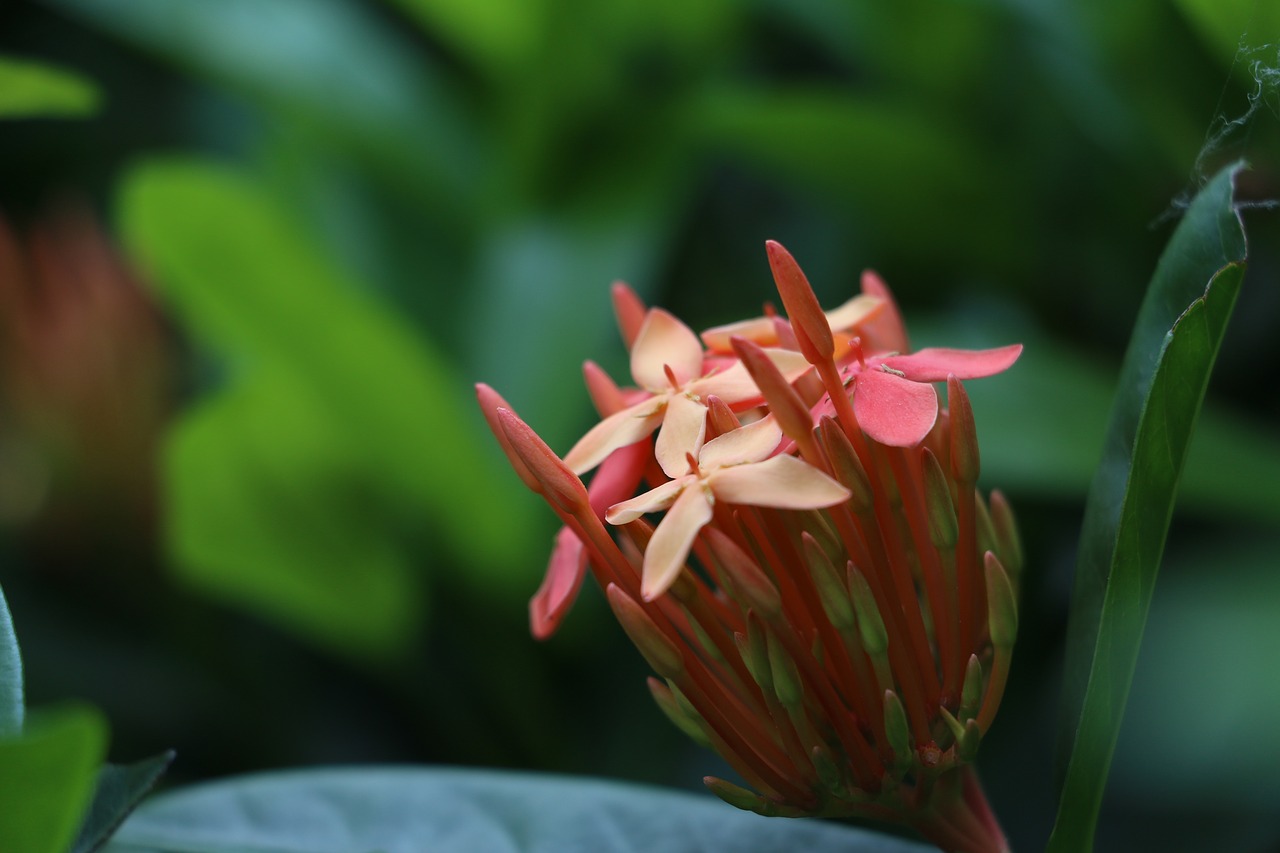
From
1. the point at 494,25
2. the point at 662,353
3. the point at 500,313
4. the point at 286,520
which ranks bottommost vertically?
the point at 286,520

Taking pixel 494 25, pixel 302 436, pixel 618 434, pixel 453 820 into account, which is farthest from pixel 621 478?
pixel 494 25

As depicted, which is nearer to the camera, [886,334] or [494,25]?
[886,334]

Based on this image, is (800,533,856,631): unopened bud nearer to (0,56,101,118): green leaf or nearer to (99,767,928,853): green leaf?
(99,767,928,853): green leaf

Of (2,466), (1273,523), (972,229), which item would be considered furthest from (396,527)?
(1273,523)

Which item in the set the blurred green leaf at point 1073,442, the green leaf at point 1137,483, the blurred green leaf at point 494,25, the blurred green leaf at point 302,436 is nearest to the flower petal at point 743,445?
the green leaf at point 1137,483

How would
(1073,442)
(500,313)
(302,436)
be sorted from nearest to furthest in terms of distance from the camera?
1. (1073,442)
2. (302,436)
3. (500,313)

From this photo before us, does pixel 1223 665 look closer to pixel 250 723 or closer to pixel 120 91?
pixel 250 723

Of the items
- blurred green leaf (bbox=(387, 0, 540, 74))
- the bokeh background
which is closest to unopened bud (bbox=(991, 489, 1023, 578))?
the bokeh background

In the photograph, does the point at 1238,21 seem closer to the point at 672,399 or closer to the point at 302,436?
the point at 672,399
